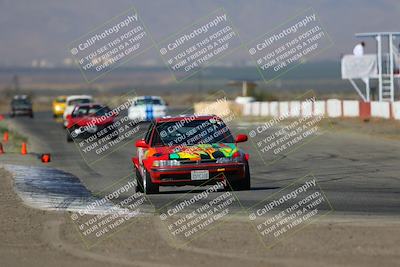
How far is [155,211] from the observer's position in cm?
1362

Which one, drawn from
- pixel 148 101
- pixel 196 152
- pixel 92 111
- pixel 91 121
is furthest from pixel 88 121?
pixel 196 152

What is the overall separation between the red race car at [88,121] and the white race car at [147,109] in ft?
37.5

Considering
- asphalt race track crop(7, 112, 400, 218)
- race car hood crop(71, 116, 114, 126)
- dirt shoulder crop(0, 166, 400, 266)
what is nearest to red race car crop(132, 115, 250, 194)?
asphalt race track crop(7, 112, 400, 218)

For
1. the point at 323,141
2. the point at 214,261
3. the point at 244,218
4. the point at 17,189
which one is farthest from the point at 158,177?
the point at 323,141

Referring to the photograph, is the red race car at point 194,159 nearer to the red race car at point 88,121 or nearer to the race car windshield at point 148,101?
the red race car at point 88,121

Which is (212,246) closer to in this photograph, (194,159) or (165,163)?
(194,159)

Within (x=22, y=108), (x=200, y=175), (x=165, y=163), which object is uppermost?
(x=165, y=163)

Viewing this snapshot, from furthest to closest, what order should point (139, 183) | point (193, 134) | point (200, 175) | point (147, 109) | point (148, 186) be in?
1. point (147, 109)
2. point (139, 183)
3. point (193, 134)
4. point (148, 186)
5. point (200, 175)

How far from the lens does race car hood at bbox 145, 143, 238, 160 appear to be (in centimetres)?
1616

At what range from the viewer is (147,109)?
163 feet

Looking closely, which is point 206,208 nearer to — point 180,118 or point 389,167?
point 180,118

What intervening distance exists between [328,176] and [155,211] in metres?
7.04

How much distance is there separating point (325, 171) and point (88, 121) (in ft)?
53.5

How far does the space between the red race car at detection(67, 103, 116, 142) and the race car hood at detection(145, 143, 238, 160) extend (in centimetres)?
1929
